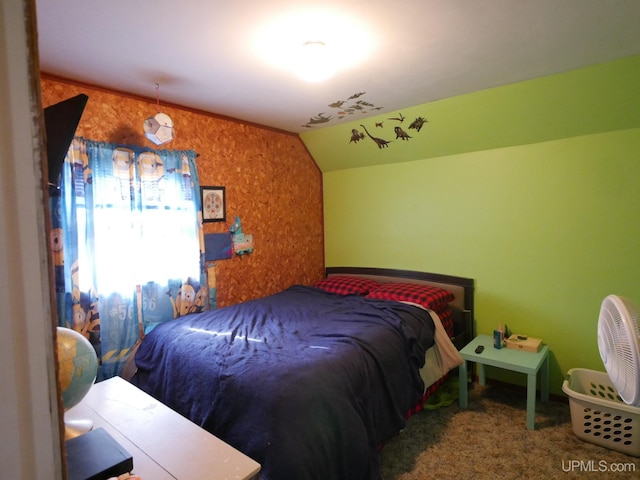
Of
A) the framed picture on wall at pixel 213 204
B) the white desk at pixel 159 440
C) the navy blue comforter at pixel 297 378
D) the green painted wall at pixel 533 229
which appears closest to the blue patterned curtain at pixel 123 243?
the framed picture on wall at pixel 213 204

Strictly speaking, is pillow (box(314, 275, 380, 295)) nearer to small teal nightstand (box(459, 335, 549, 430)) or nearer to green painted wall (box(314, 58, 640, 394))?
green painted wall (box(314, 58, 640, 394))

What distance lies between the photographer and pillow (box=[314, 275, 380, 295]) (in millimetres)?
3342

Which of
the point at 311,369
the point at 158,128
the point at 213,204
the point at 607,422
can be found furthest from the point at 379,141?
the point at 607,422

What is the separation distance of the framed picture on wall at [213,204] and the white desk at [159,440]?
163 centimetres

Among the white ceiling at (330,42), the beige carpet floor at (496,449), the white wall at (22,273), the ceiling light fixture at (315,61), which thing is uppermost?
the white ceiling at (330,42)

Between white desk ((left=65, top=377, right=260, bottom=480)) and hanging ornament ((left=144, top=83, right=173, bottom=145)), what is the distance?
5.22 ft

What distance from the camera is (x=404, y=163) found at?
3.46 m

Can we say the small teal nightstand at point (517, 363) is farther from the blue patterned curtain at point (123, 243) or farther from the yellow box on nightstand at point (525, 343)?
the blue patterned curtain at point (123, 243)

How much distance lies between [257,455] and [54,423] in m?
1.20

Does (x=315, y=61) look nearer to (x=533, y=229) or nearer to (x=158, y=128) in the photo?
(x=158, y=128)

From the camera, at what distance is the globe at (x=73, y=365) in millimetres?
849

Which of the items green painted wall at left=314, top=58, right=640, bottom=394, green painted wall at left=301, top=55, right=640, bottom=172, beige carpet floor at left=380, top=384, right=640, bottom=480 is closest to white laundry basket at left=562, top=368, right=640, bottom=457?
beige carpet floor at left=380, top=384, right=640, bottom=480

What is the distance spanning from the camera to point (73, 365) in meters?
0.87

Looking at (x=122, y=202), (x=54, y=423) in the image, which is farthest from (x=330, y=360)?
(x=122, y=202)
